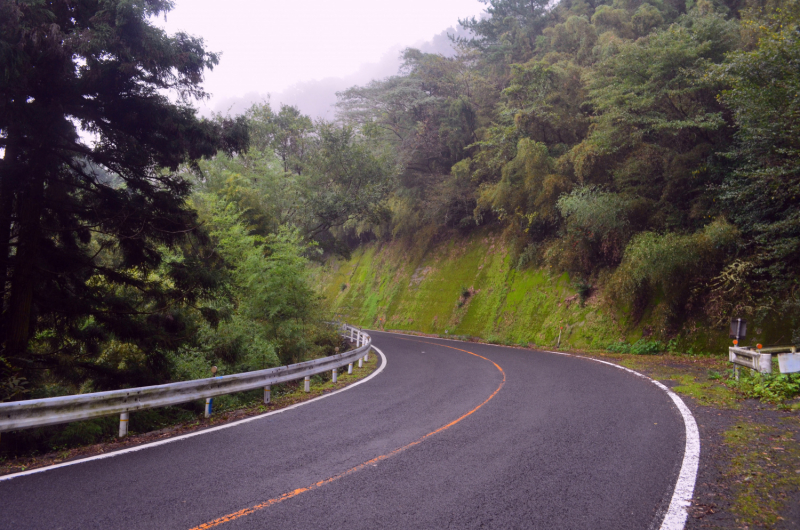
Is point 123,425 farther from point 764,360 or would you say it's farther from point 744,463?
point 764,360

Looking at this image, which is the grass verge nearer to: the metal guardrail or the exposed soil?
the exposed soil

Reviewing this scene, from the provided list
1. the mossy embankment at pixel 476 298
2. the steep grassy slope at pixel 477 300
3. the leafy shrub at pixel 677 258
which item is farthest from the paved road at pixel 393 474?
the mossy embankment at pixel 476 298

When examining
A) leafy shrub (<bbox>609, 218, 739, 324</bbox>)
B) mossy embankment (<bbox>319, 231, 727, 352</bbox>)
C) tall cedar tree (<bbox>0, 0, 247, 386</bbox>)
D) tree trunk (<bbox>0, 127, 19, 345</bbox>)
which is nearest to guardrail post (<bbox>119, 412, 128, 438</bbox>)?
tall cedar tree (<bbox>0, 0, 247, 386</bbox>)

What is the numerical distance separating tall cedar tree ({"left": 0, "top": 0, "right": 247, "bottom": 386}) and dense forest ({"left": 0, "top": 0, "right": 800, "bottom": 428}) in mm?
39

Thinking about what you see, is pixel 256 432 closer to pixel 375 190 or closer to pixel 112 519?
pixel 112 519

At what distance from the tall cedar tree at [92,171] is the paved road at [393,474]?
12.3 ft

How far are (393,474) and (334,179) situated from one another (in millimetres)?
23559

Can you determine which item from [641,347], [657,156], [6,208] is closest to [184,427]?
[6,208]

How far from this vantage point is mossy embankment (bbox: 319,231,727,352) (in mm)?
19297

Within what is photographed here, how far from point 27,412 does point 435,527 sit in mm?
5028

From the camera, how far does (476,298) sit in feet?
93.8

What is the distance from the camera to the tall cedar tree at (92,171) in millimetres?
7074

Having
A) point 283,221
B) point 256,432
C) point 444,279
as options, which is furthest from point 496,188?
point 256,432

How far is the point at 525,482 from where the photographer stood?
4.38m
